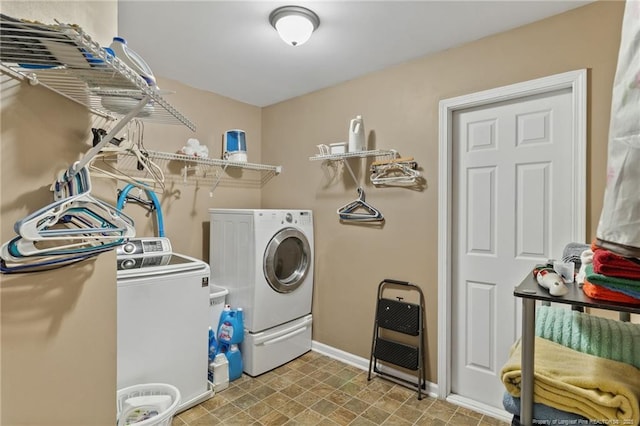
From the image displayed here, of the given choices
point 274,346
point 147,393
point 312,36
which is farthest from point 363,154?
point 147,393

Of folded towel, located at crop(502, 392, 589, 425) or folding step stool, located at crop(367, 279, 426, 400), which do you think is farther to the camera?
folding step stool, located at crop(367, 279, 426, 400)

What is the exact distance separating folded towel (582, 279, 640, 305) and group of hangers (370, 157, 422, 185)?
68.7 inches

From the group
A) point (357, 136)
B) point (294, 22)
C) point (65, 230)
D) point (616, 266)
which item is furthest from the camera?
point (357, 136)

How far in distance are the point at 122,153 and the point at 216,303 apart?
4.49 feet

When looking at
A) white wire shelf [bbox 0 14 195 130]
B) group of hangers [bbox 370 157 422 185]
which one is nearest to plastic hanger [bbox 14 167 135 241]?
white wire shelf [bbox 0 14 195 130]

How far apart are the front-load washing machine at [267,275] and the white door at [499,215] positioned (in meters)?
1.30

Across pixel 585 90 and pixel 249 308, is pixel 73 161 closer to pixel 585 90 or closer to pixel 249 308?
pixel 249 308

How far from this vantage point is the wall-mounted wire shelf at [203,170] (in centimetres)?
251

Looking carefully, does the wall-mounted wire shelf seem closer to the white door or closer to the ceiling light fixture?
the ceiling light fixture

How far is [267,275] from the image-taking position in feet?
8.51

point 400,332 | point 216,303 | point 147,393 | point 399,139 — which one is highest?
point 399,139

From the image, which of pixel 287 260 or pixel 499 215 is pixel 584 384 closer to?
pixel 499 215

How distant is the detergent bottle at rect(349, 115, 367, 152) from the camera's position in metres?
2.56

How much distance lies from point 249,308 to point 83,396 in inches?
62.6
